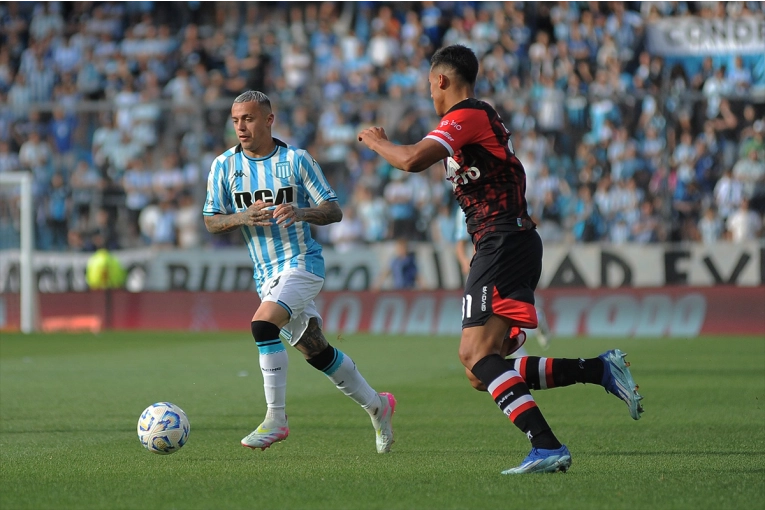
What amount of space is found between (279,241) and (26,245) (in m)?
14.2

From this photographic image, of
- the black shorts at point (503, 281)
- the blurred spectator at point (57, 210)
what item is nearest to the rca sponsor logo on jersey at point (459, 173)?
the black shorts at point (503, 281)

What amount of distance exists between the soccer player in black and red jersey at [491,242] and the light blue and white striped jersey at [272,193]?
4.92 feet

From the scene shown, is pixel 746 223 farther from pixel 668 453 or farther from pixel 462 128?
pixel 462 128

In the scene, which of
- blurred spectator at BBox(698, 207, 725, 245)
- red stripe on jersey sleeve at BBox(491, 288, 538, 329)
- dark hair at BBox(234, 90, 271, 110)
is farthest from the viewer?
blurred spectator at BBox(698, 207, 725, 245)

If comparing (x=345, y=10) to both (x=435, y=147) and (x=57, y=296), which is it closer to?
(x=57, y=296)

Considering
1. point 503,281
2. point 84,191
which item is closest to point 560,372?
point 503,281

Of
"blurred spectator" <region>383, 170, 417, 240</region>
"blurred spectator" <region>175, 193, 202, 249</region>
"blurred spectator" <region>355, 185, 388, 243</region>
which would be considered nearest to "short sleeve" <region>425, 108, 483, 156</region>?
"blurred spectator" <region>383, 170, 417, 240</region>

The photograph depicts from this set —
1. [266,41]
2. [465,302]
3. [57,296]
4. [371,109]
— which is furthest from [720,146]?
[465,302]

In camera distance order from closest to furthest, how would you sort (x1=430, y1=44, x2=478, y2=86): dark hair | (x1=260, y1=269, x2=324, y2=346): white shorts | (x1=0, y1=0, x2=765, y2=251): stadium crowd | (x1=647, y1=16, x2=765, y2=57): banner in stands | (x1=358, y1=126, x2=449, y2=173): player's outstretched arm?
(x1=358, y1=126, x2=449, y2=173): player's outstretched arm
(x1=430, y1=44, x2=478, y2=86): dark hair
(x1=260, y1=269, x2=324, y2=346): white shorts
(x1=0, y1=0, x2=765, y2=251): stadium crowd
(x1=647, y1=16, x2=765, y2=57): banner in stands

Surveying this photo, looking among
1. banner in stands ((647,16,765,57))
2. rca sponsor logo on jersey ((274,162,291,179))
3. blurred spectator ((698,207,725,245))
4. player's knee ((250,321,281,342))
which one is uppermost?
banner in stands ((647,16,765,57))

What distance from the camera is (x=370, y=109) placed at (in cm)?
2062

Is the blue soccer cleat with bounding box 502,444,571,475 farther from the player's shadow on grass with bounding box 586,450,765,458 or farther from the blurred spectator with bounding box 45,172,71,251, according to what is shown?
the blurred spectator with bounding box 45,172,71,251

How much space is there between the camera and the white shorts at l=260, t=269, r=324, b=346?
7.36 m

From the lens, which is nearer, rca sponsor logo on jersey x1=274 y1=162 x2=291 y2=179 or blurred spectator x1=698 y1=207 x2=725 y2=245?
rca sponsor logo on jersey x1=274 y1=162 x2=291 y2=179
